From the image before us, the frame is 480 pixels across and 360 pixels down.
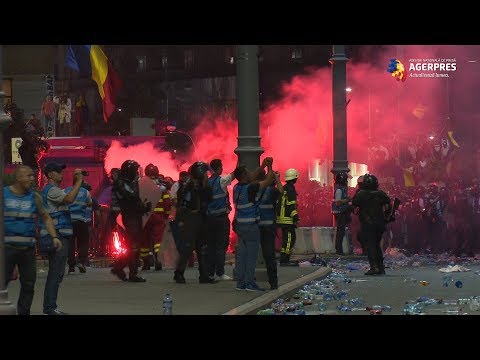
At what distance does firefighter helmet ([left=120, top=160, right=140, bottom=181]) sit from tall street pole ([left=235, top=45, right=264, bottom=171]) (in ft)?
4.90

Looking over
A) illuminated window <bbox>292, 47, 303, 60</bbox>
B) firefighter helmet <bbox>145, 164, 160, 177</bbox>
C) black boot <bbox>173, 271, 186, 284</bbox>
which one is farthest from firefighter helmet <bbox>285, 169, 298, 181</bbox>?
illuminated window <bbox>292, 47, 303, 60</bbox>

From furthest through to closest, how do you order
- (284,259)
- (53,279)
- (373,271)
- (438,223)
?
(438,223)
(284,259)
(373,271)
(53,279)

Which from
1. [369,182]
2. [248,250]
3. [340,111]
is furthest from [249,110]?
[340,111]

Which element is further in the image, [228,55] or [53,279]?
[228,55]

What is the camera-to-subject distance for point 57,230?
16078 millimetres

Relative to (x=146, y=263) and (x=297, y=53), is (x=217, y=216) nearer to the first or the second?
(x=146, y=263)

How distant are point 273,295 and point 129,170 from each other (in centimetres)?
399

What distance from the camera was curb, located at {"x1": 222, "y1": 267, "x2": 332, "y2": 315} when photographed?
1588cm

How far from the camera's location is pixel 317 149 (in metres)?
63.5

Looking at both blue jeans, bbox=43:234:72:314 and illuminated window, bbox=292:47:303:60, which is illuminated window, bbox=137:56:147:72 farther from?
blue jeans, bbox=43:234:72:314

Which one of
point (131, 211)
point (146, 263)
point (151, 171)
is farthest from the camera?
point (146, 263)

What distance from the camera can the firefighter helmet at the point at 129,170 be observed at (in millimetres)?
21078

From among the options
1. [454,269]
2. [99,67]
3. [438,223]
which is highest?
[99,67]
